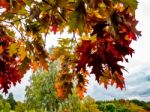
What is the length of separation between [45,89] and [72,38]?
24.9 m

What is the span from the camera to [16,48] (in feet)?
11.1

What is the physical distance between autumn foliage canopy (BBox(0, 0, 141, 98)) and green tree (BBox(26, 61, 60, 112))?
24126 millimetres

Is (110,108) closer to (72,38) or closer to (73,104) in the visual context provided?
(73,104)

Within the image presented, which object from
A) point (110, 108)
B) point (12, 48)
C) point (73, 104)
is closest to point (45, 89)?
point (73, 104)

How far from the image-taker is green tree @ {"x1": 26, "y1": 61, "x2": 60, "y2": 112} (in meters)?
27.9

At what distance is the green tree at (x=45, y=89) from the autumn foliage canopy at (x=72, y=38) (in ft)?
79.2

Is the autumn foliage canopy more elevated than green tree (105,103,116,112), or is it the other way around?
green tree (105,103,116,112)

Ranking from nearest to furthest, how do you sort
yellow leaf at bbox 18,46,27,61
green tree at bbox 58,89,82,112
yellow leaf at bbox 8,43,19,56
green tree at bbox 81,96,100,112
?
yellow leaf at bbox 18,46,27,61
yellow leaf at bbox 8,43,19,56
green tree at bbox 81,96,100,112
green tree at bbox 58,89,82,112

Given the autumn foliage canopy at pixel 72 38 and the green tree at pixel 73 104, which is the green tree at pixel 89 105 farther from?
the autumn foliage canopy at pixel 72 38

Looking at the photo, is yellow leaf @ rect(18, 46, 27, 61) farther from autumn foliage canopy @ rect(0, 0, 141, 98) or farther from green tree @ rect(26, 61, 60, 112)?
green tree @ rect(26, 61, 60, 112)

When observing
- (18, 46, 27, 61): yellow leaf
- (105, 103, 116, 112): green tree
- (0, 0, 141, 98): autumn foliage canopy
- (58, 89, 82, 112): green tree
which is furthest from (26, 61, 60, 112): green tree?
(18, 46, 27, 61): yellow leaf

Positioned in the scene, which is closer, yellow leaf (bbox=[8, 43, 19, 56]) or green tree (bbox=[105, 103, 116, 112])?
yellow leaf (bbox=[8, 43, 19, 56])

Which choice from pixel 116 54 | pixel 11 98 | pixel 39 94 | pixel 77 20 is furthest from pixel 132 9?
pixel 11 98

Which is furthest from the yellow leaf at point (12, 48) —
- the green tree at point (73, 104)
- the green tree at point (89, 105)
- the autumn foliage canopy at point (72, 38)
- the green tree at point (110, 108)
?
the green tree at point (110, 108)
